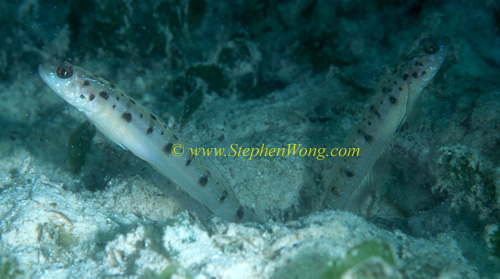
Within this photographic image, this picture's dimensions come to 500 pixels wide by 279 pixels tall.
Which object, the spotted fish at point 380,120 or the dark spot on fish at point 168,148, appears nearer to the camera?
the dark spot on fish at point 168,148

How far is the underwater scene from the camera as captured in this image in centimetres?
193

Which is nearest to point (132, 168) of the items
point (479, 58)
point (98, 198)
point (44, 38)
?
point (98, 198)

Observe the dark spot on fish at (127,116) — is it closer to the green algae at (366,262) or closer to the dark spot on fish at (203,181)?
the dark spot on fish at (203,181)

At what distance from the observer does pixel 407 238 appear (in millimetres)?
2113

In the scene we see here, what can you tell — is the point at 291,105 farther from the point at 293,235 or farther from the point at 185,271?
the point at 185,271

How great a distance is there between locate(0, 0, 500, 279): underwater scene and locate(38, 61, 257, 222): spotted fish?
0.06ft

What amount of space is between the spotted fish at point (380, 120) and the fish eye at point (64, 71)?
3.09 metres

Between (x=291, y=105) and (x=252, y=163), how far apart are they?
1174 mm

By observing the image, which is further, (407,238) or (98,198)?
(98,198)

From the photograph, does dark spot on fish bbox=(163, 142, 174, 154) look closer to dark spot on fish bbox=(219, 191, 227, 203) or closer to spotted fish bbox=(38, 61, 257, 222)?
spotted fish bbox=(38, 61, 257, 222)

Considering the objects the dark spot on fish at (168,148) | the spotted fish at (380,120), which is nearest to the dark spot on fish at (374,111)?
the spotted fish at (380,120)

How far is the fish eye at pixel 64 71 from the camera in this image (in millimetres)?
2898

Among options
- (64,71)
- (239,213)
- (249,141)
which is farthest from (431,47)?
(64,71)

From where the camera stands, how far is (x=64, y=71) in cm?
290
